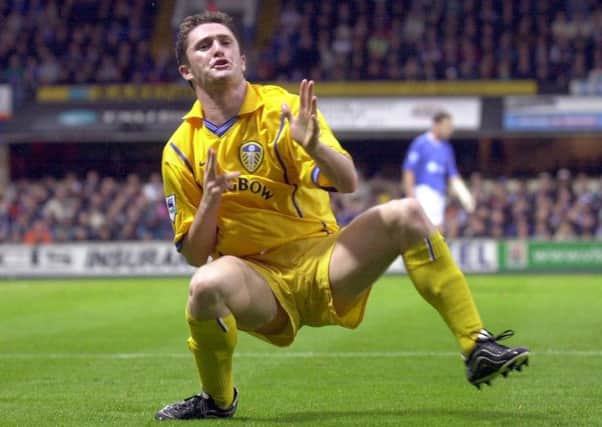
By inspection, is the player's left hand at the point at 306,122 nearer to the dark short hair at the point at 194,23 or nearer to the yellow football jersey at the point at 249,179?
the yellow football jersey at the point at 249,179

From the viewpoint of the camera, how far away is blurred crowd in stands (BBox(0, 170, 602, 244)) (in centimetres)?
2598

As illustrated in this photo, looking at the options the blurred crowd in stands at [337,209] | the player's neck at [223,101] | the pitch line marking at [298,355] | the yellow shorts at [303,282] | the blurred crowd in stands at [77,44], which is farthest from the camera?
the blurred crowd in stands at [77,44]

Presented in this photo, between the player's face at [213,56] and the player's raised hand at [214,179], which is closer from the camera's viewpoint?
the player's raised hand at [214,179]

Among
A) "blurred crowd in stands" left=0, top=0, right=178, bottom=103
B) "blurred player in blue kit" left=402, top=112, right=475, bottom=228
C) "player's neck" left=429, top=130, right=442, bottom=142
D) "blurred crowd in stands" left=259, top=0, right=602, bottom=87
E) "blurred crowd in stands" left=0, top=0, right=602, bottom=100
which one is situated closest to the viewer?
"player's neck" left=429, top=130, right=442, bottom=142

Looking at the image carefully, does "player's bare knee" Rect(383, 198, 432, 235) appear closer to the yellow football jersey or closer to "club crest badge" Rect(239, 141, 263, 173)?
the yellow football jersey

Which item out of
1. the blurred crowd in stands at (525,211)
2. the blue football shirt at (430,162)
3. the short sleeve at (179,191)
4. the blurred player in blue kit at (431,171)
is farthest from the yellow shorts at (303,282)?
the blurred crowd in stands at (525,211)

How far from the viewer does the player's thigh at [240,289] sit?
222 inches

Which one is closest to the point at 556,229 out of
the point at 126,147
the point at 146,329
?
the point at 126,147

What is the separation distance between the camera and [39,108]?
30.0m

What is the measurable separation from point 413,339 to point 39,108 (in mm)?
21172

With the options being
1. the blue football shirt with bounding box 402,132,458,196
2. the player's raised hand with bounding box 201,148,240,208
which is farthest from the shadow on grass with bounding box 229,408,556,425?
the blue football shirt with bounding box 402,132,458,196

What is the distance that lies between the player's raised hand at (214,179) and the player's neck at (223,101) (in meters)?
0.61

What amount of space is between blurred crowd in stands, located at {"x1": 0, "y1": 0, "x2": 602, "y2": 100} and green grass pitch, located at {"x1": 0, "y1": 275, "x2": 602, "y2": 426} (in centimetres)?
1497

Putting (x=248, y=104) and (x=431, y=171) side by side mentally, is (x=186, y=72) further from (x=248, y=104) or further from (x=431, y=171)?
(x=431, y=171)
